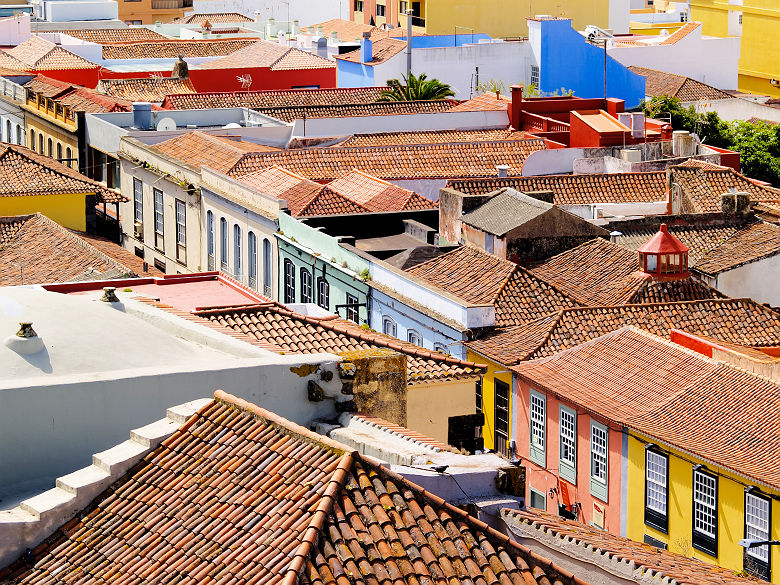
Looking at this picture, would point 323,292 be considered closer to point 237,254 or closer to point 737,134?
point 237,254

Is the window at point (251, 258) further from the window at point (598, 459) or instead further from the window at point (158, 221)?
the window at point (598, 459)

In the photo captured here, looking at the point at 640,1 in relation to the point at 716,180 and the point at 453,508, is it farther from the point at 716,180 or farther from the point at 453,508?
the point at 453,508

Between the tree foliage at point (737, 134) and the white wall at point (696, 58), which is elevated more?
the white wall at point (696, 58)

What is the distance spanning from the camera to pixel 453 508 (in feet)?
43.5

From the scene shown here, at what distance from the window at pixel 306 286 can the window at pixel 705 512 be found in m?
14.4

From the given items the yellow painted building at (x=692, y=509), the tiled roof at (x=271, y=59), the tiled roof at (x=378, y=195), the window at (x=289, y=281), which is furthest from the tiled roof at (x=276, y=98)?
the yellow painted building at (x=692, y=509)

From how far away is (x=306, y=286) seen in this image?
40688mm

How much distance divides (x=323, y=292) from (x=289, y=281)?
192 centimetres

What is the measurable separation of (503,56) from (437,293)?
117ft

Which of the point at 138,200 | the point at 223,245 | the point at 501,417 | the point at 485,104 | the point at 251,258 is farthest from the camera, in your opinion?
the point at 485,104

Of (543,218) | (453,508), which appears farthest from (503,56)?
(453,508)

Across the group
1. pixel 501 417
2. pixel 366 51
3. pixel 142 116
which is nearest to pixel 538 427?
pixel 501 417

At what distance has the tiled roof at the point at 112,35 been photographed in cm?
8075

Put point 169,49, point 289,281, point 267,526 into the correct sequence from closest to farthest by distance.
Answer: point 267,526 → point 289,281 → point 169,49
